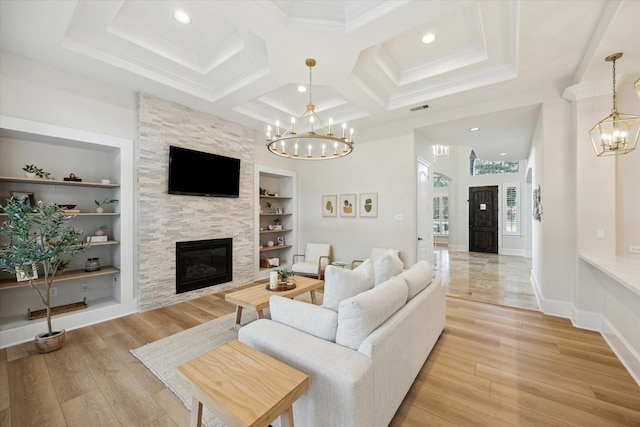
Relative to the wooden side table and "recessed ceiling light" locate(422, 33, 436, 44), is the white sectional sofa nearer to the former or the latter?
the wooden side table

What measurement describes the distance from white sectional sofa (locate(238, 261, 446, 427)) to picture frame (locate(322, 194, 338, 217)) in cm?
346

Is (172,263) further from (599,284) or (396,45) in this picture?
(599,284)

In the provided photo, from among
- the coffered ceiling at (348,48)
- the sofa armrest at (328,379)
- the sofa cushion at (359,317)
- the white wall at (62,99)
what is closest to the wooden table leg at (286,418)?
the sofa armrest at (328,379)

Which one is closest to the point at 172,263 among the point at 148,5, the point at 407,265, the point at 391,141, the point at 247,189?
the point at 247,189

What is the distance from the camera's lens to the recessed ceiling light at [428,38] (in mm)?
2832

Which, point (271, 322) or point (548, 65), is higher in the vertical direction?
point (548, 65)

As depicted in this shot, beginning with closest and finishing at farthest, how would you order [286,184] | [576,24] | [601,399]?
[601,399] → [576,24] → [286,184]

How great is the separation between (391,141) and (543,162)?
2.32m

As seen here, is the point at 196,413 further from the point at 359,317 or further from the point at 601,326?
the point at 601,326

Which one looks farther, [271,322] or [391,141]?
[391,141]

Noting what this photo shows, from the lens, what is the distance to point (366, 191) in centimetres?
524

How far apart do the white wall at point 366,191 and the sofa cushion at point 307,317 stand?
3254 mm

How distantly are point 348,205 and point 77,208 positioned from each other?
4.45 m

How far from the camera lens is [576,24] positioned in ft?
7.65
